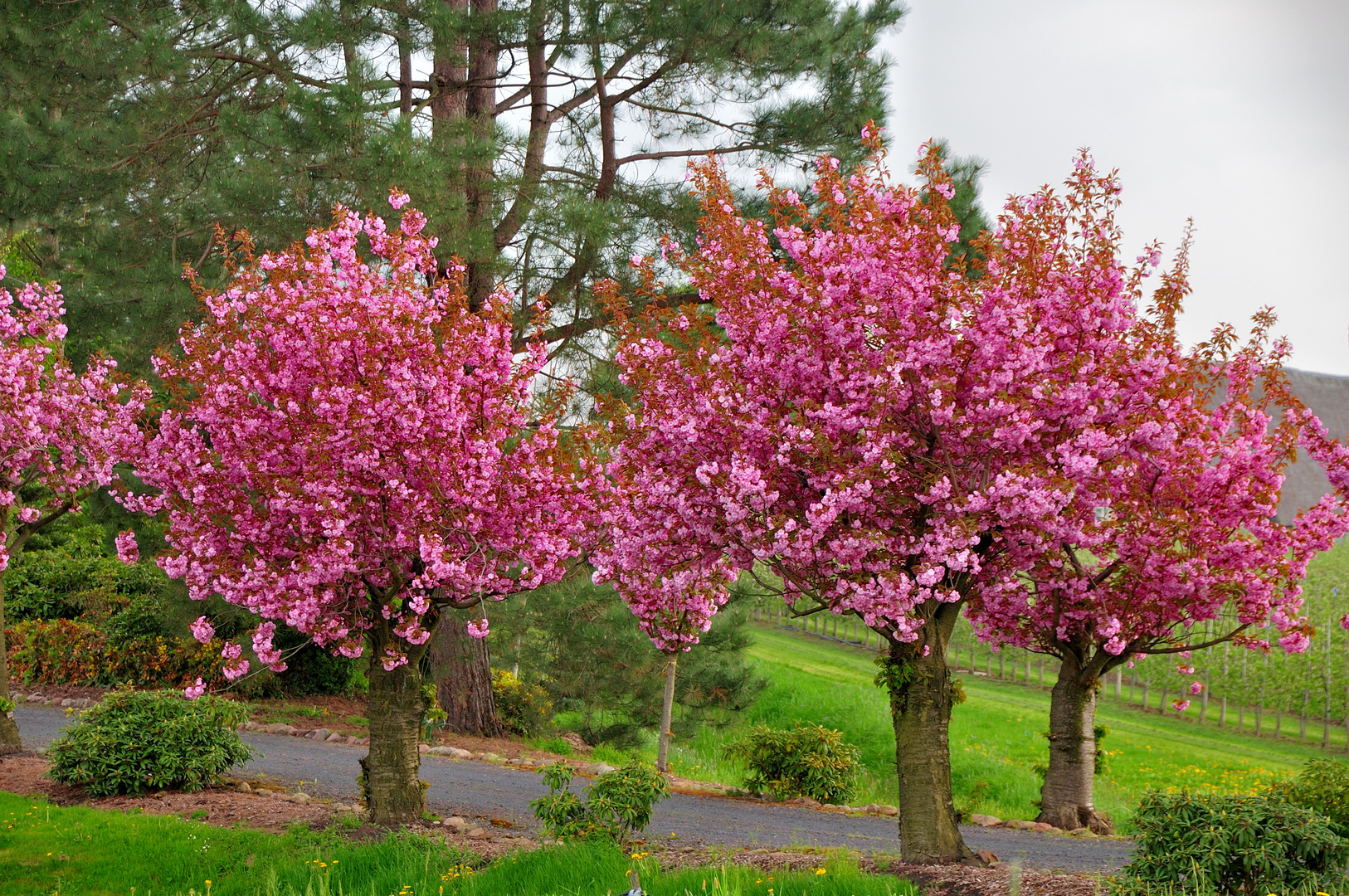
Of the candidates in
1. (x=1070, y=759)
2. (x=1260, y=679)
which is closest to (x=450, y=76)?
(x=1070, y=759)

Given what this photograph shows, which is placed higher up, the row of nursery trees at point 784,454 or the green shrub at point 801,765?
the row of nursery trees at point 784,454

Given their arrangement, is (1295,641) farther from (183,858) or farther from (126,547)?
(126,547)

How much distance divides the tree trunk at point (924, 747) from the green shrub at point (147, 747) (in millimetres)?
6589

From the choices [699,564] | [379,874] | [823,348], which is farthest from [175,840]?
[823,348]

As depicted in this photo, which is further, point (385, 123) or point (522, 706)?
point (522, 706)

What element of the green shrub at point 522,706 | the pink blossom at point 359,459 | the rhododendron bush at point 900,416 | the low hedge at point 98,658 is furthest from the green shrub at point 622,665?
the rhododendron bush at point 900,416

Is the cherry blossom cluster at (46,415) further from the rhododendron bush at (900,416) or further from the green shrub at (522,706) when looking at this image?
the green shrub at (522,706)

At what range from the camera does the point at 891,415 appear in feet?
21.8

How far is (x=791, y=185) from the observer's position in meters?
12.1

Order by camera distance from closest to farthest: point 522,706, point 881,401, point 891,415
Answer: point 881,401, point 891,415, point 522,706

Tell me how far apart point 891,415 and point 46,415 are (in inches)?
355

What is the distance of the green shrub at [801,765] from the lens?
11.5 m

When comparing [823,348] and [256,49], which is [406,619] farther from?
[256,49]

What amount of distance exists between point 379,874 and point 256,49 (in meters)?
10.0
